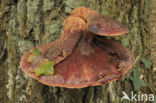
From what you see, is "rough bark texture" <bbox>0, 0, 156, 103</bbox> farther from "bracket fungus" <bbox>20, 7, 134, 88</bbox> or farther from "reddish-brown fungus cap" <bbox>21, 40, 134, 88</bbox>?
"reddish-brown fungus cap" <bbox>21, 40, 134, 88</bbox>

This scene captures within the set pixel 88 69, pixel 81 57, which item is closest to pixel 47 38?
pixel 81 57

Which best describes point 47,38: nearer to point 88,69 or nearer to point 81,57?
point 81,57

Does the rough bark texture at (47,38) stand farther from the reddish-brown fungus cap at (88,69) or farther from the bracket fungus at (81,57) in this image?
the reddish-brown fungus cap at (88,69)

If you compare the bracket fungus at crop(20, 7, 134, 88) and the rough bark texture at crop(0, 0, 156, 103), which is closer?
the bracket fungus at crop(20, 7, 134, 88)

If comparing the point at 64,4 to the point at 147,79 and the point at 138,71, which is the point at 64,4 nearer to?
the point at 138,71

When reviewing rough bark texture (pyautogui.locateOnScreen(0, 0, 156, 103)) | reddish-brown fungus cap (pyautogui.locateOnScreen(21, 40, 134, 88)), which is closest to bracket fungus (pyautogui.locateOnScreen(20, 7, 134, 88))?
reddish-brown fungus cap (pyautogui.locateOnScreen(21, 40, 134, 88))

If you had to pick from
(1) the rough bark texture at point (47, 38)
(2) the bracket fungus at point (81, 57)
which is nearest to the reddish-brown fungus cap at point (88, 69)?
(2) the bracket fungus at point (81, 57)
